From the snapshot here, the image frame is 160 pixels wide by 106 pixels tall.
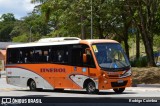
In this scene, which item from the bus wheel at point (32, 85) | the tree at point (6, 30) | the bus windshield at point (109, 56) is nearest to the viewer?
the bus windshield at point (109, 56)

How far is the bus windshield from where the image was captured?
68.1 feet

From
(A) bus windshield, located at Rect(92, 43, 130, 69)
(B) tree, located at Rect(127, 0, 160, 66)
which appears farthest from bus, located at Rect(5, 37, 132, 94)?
(B) tree, located at Rect(127, 0, 160, 66)

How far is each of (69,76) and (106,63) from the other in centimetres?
251

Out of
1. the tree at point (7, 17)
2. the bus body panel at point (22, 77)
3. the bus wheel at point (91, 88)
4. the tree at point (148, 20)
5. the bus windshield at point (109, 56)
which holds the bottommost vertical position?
the bus wheel at point (91, 88)

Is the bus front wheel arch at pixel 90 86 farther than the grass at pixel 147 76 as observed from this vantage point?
No

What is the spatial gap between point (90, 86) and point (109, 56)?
1.75 m

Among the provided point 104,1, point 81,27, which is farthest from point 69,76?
point 81,27

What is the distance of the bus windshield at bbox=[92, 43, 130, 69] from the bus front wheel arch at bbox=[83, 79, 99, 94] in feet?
3.40

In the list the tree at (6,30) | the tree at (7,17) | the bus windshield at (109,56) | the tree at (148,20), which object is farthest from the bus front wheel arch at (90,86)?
the tree at (7,17)

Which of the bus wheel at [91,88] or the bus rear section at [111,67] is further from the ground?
the bus rear section at [111,67]

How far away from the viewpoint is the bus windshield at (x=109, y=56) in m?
20.8

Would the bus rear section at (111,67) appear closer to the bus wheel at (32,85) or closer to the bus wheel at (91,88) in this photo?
the bus wheel at (91,88)

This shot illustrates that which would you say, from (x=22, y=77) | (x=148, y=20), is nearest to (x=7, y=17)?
(x=148, y=20)

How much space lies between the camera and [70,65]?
2231 cm
